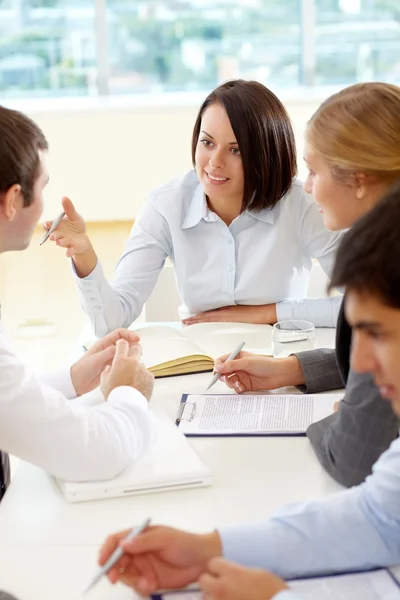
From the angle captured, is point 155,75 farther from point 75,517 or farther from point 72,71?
point 75,517

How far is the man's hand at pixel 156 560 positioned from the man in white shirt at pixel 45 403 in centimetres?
29

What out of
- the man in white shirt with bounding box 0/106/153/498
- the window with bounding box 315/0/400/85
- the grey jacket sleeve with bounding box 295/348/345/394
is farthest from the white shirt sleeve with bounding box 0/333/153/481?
the window with bounding box 315/0/400/85

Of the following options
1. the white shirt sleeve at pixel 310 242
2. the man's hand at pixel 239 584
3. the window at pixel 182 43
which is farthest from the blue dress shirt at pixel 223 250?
the window at pixel 182 43

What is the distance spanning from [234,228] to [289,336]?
2.14 ft

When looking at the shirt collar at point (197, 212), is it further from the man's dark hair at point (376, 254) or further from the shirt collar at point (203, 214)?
the man's dark hair at point (376, 254)

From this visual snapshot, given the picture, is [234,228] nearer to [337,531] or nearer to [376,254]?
[337,531]

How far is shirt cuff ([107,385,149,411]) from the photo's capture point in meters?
1.58

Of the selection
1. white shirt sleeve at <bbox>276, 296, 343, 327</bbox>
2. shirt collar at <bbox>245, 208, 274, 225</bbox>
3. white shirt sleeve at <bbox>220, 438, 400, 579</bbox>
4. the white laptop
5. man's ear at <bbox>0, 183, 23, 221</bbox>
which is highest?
man's ear at <bbox>0, 183, 23, 221</bbox>

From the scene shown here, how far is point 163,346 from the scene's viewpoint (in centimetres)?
205

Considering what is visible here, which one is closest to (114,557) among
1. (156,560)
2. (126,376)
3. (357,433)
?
(156,560)

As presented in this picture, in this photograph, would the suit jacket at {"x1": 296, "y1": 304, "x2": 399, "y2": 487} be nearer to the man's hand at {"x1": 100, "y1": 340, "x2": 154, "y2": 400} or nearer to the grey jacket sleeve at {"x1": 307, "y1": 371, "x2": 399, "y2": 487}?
the grey jacket sleeve at {"x1": 307, "y1": 371, "x2": 399, "y2": 487}

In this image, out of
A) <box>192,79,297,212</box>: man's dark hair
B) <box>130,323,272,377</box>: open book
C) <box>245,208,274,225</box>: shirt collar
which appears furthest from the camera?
<box>245,208,274,225</box>: shirt collar

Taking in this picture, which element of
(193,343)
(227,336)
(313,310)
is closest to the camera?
(193,343)

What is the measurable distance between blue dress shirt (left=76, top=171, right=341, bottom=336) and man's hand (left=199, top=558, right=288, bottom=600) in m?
1.43
